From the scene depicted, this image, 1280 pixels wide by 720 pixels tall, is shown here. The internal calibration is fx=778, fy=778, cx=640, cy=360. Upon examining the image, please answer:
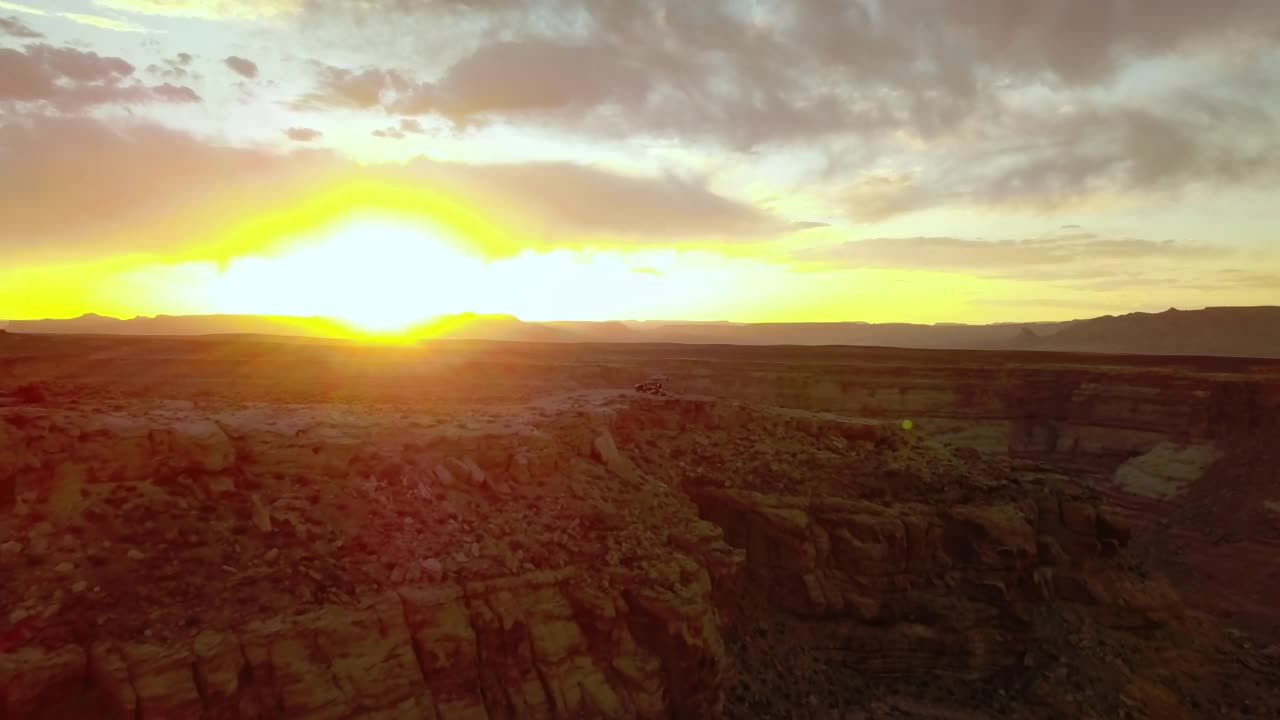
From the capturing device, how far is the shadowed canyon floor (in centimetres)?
991

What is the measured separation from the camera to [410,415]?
1639cm

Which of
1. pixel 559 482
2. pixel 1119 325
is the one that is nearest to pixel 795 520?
pixel 559 482

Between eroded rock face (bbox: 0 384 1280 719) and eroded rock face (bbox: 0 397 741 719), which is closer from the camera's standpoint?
eroded rock face (bbox: 0 397 741 719)

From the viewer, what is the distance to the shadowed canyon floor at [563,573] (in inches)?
390

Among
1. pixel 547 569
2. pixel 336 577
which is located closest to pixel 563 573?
pixel 547 569

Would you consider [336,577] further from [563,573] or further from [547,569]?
[563,573]

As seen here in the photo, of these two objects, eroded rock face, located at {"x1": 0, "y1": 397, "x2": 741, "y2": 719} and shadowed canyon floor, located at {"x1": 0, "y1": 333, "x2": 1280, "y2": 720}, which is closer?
eroded rock face, located at {"x1": 0, "y1": 397, "x2": 741, "y2": 719}

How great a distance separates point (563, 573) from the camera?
12.7 meters

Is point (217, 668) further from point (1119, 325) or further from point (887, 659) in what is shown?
point (1119, 325)

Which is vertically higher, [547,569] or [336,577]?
[336,577]

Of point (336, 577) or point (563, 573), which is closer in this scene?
point (336, 577)

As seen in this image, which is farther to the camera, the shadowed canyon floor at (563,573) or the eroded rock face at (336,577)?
the shadowed canyon floor at (563,573)

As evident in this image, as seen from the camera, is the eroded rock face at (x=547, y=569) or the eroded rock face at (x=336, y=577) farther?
the eroded rock face at (x=547, y=569)

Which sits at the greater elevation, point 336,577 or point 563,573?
point 336,577
